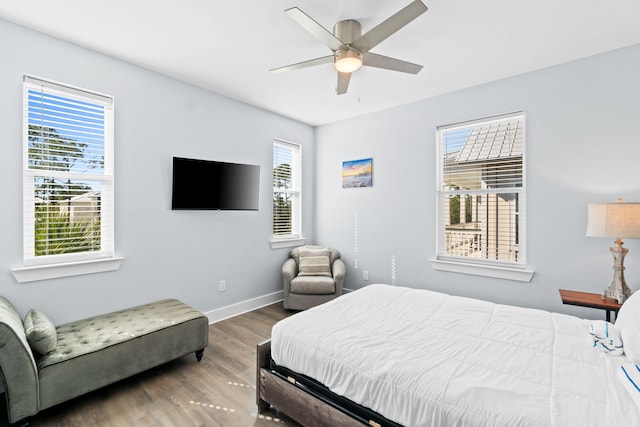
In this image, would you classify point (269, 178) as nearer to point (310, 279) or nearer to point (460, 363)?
point (310, 279)

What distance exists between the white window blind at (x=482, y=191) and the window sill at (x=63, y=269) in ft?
11.4

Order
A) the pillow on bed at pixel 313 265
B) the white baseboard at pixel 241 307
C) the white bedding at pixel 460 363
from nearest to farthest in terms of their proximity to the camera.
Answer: the white bedding at pixel 460 363 < the white baseboard at pixel 241 307 < the pillow on bed at pixel 313 265

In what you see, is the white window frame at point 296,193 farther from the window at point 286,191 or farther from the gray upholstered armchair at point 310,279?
the gray upholstered armchair at point 310,279

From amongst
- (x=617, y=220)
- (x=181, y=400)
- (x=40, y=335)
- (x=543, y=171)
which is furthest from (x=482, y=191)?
(x=40, y=335)

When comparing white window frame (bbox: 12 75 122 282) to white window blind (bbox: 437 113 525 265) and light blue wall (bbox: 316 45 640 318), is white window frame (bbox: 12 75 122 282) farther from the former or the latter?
white window blind (bbox: 437 113 525 265)

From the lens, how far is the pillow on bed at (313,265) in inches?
160

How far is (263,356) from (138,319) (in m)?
1.29

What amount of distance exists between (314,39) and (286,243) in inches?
109

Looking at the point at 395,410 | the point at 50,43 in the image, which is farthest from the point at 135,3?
the point at 395,410

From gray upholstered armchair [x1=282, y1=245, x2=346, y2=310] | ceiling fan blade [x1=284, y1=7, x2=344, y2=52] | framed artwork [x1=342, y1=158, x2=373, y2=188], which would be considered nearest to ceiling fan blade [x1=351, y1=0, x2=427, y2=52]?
ceiling fan blade [x1=284, y1=7, x2=344, y2=52]

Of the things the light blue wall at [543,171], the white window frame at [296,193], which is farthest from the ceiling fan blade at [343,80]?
the white window frame at [296,193]

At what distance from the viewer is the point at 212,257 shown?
351cm

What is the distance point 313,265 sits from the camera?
13.4ft

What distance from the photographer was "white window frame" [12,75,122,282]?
231 cm
